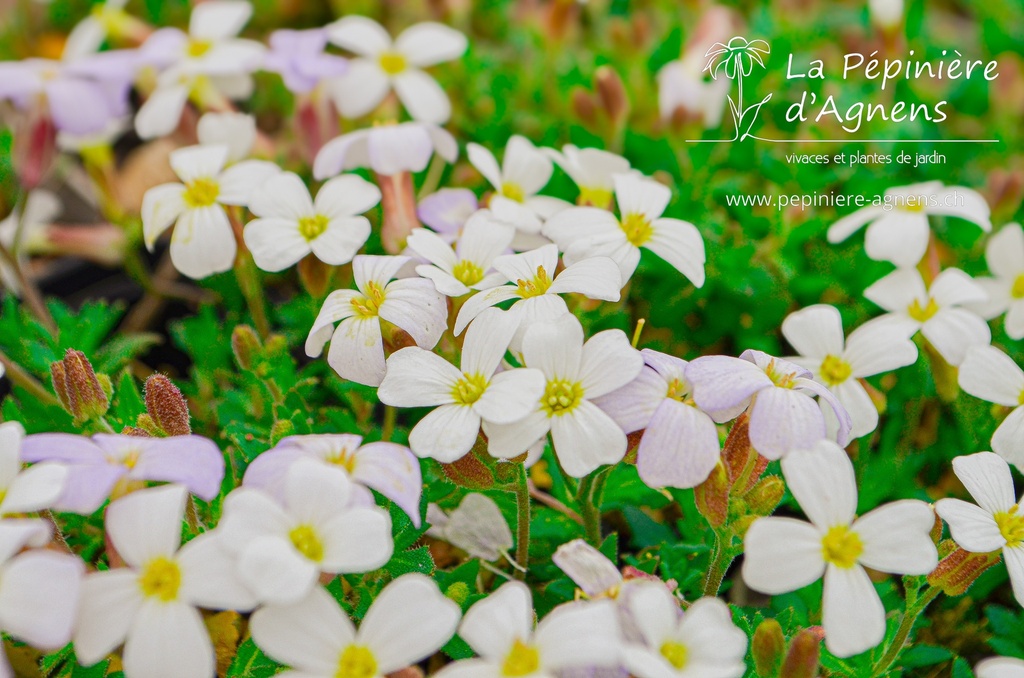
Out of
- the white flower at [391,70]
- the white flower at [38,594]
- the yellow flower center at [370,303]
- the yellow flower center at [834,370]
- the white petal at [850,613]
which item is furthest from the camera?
the white flower at [391,70]

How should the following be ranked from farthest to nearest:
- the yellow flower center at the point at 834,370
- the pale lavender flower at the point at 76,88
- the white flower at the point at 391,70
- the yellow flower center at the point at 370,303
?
the white flower at the point at 391,70, the pale lavender flower at the point at 76,88, the yellow flower center at the point at 834,370, the yellow flower center at the point at 370,303

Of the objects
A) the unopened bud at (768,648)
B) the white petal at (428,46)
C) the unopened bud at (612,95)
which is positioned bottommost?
the unopened bud at (768,648)

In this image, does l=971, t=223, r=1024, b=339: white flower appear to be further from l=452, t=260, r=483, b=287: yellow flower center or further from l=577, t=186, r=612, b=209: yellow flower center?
l=452, t=260, r=483, b=287: yellow flower center

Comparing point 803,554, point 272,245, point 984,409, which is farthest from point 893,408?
point 272,245

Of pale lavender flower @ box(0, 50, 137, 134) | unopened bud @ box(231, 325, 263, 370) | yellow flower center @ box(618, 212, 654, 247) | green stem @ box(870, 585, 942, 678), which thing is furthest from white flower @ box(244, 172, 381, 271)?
green stem @ box(870, 585, 942, 678)

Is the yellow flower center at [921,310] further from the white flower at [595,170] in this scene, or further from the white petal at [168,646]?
the white petal at [168,646]

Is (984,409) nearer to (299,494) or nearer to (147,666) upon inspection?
(299,494)

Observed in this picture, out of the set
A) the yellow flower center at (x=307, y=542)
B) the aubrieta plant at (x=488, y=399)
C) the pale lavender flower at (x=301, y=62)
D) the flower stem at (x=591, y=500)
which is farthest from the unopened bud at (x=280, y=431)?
the pale lavender flower at (x=301, y=62)
